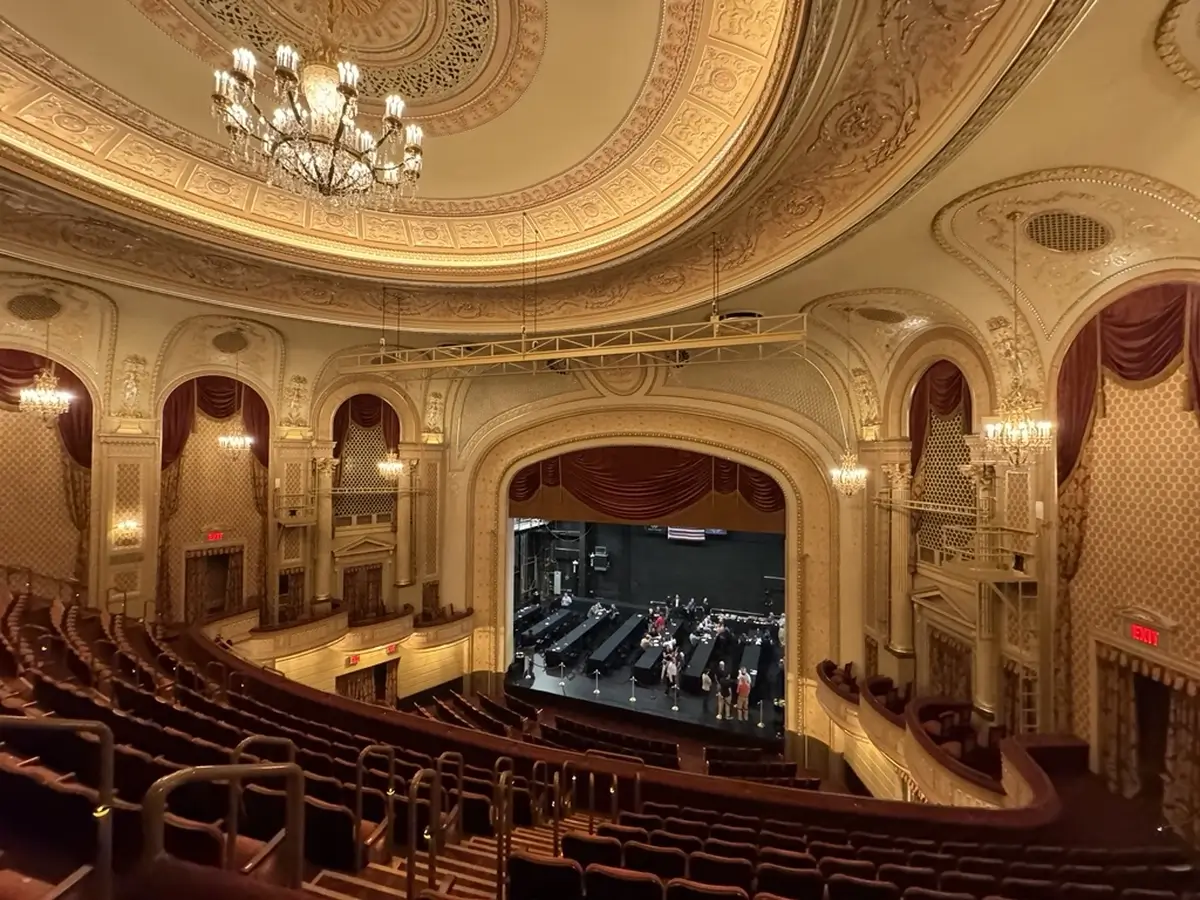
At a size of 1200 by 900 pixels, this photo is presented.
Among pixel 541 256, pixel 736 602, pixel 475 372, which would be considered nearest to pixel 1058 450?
pixel 541 256

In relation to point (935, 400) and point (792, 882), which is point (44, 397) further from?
point (935, 400)

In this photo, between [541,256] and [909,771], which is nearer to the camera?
[909,771]

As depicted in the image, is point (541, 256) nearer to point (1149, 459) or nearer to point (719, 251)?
point (719, 251)

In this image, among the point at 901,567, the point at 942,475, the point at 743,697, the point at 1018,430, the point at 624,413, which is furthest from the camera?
the point at 743,697

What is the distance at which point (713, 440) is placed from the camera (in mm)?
12070

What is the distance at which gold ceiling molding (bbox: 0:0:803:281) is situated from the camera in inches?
194

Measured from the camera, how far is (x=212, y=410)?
10.8m

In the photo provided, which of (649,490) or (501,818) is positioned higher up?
(649,490)

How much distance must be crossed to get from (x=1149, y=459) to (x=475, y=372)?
420 inches

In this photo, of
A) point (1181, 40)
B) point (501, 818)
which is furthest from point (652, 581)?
point (1181, 40)

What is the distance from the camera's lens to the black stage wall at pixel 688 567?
65.4 ft

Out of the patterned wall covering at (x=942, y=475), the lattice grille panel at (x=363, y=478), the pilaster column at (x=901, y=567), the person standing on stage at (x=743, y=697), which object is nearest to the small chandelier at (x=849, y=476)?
the pilaster column at (x=901, y=567)

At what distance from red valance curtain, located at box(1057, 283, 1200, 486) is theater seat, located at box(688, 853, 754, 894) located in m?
5.52

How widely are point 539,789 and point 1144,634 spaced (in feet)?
19.5
